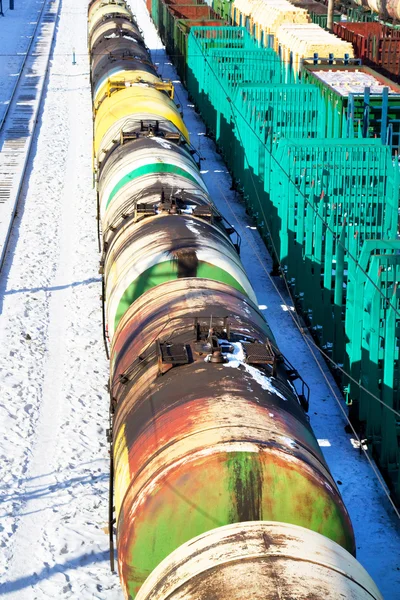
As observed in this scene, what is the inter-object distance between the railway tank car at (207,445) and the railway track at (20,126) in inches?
377

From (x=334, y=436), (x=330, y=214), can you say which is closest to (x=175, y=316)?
(x=334, y=436)

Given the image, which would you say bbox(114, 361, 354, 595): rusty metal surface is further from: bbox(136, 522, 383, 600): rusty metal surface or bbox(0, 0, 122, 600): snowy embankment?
bbox(0, 0, 122, 600): snowy embankment

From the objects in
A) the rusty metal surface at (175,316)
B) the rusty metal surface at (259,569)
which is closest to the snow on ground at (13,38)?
the rusty metal surface at (175,316)

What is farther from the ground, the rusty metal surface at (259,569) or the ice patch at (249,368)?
the ice patch at (249,368)

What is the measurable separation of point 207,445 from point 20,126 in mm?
26925

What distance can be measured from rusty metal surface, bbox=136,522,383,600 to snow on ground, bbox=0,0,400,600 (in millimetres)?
3785

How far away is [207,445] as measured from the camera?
7035mm

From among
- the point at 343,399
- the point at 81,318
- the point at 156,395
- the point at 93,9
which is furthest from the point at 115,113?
the point at 93,9

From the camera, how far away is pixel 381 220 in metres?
16.4

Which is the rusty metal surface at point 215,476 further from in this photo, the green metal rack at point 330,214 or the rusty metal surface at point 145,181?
the rusty metal surface at point 145,181

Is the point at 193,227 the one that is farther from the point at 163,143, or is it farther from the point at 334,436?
the point at 163,143

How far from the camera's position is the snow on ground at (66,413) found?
10.4 metres

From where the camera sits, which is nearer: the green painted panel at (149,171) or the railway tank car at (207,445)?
the railway tank car at (207,445)

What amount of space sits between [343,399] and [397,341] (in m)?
1.76
